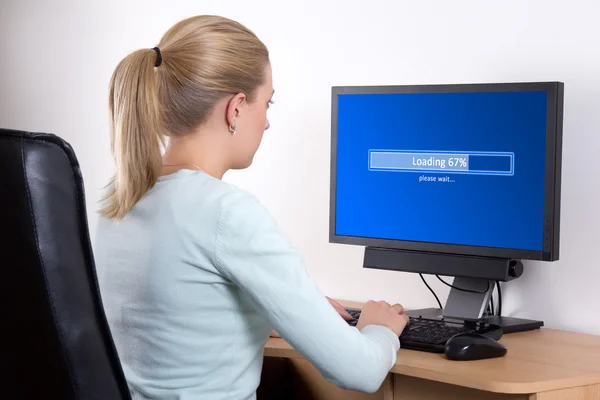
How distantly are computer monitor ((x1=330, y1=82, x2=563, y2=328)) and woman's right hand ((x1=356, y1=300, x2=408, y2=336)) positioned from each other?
32 centimetres

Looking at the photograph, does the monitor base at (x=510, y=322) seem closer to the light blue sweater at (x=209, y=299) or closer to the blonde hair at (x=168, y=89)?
the light blue sweater at (x=209, y=299)

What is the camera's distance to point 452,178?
6.39 feet

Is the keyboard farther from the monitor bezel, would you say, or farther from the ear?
the ear

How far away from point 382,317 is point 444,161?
0.46 metres

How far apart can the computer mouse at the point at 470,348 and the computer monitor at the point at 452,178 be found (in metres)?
0.28

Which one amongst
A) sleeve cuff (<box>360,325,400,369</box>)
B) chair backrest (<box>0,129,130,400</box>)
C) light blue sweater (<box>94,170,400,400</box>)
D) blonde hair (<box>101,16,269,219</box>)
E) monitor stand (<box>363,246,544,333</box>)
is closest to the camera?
chair backrest (<box>0,129,130,400</box>)

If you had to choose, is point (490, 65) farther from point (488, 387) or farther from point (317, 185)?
point (488, 387)

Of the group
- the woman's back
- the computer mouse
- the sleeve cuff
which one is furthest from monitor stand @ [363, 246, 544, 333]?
the woman's back

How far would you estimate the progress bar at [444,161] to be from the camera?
1.88 metres

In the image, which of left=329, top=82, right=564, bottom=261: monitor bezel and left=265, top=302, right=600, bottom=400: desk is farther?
left=329, top=82, right=564, bottom=261: monitor bezel

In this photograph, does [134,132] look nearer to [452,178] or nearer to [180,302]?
[180,302]

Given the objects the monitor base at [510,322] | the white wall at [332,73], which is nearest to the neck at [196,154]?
the monitor base at [510,322]

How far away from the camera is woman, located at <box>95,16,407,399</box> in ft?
4.32

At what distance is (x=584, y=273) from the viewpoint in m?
1.96
